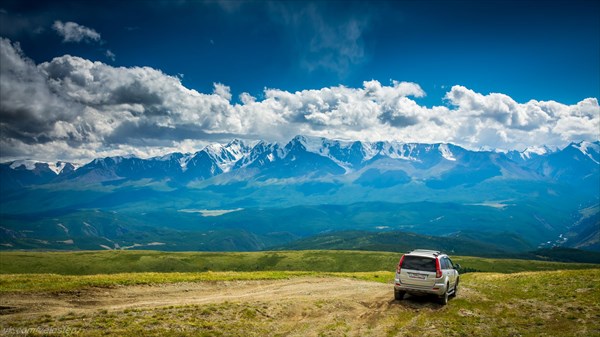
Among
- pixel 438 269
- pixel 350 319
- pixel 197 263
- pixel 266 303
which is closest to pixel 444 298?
pixel 438 269

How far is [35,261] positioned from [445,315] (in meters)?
192

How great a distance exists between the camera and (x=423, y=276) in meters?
25.3

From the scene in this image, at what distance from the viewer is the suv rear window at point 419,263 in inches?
1003

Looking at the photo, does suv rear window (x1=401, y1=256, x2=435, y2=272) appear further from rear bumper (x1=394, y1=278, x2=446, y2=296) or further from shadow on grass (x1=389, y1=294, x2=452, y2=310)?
shadow on grass (x1=389, y1=294, x2=452, y2=310)

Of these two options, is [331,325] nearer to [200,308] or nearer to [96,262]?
[200,308]

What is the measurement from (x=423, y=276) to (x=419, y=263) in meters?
0.90

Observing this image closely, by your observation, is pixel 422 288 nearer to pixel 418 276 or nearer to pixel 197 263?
pixel 418 276

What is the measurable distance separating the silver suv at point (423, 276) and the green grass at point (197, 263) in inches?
5874

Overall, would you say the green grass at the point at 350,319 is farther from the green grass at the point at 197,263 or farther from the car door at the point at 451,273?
the green grass at the point at 197,263

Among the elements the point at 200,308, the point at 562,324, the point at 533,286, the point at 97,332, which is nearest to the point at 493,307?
the point at 562,324

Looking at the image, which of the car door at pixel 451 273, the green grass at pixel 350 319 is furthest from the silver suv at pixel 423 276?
the green grass at pixel 350 319

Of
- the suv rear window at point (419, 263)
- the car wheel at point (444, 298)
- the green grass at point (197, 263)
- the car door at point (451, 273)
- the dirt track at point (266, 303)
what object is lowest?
the green grass at point (197, 263)

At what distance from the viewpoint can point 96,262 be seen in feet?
545

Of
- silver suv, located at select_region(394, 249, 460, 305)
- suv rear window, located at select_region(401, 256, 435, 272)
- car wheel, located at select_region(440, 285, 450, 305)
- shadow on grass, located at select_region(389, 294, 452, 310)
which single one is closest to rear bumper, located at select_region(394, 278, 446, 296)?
silver suv, located at select_region(394, 249, 460, 305)
